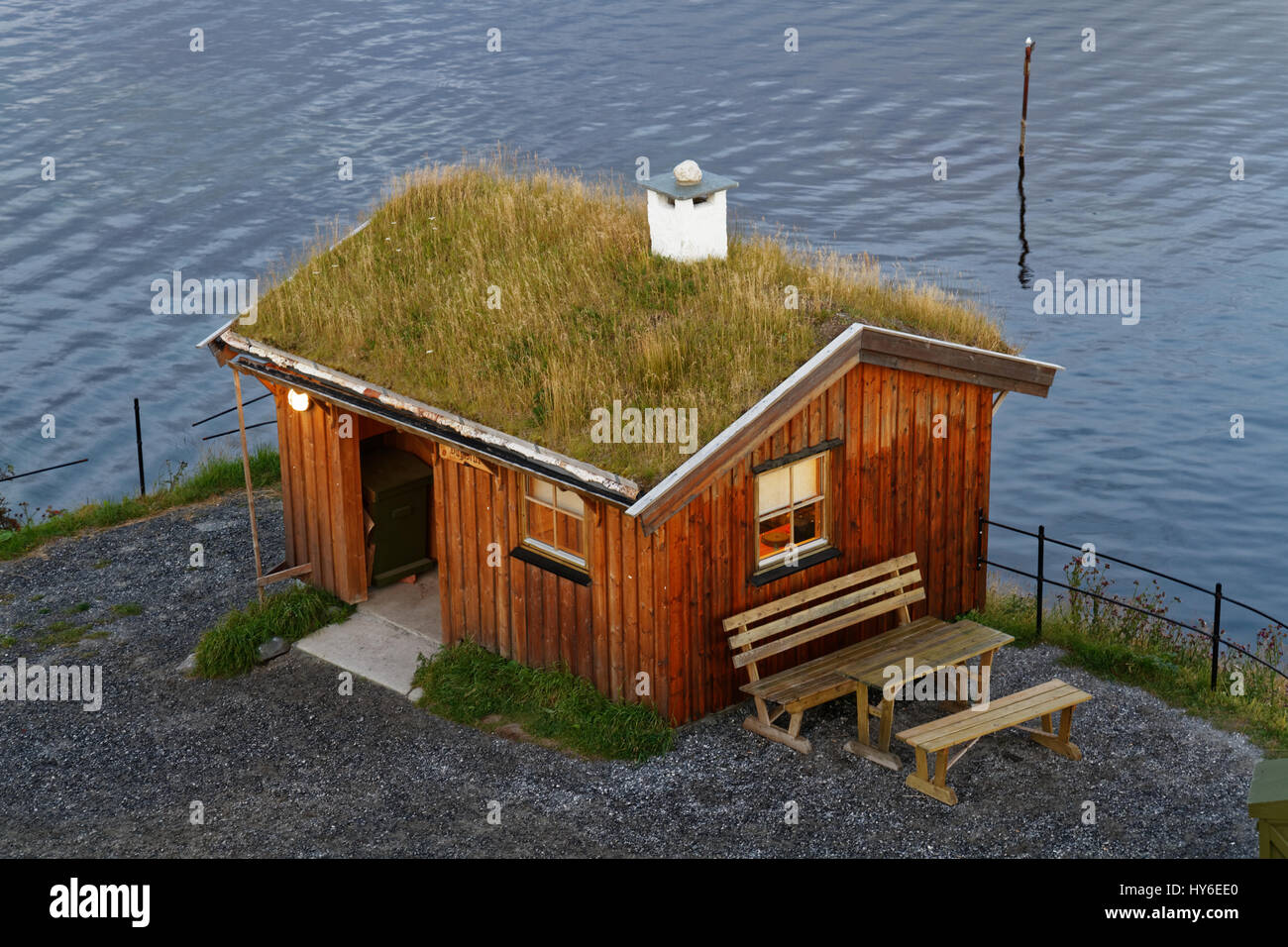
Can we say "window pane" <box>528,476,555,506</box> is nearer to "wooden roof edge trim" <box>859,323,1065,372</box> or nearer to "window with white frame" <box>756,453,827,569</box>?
"window with white frame" <box>756,453,827,569</box>

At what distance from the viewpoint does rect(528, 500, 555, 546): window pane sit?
15.0m

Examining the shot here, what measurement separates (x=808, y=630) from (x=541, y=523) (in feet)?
9.51

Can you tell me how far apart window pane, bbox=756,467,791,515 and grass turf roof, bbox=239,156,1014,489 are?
3.27 ft

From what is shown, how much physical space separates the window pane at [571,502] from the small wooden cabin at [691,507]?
0.08ft

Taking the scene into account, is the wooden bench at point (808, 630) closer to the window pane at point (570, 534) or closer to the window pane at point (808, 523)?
the window pane at point (808, 523)

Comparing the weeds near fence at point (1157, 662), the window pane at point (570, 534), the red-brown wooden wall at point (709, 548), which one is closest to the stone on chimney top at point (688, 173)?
the red-brown wooden wall at point (709, 548)

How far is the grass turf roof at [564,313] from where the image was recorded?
1433 centimetres

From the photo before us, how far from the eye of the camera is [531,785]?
13.8 m

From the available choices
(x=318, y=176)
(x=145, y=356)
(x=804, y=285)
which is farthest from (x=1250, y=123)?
(x=804, y=285)

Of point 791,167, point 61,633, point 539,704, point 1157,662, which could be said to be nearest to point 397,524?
point 539,704

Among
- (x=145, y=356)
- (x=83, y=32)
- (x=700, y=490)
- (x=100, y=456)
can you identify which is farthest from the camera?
(x=83, y=32)

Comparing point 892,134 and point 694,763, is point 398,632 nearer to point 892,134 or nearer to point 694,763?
point 694,763

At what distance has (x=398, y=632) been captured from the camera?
16.8m

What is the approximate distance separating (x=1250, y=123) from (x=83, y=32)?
1763 inches
